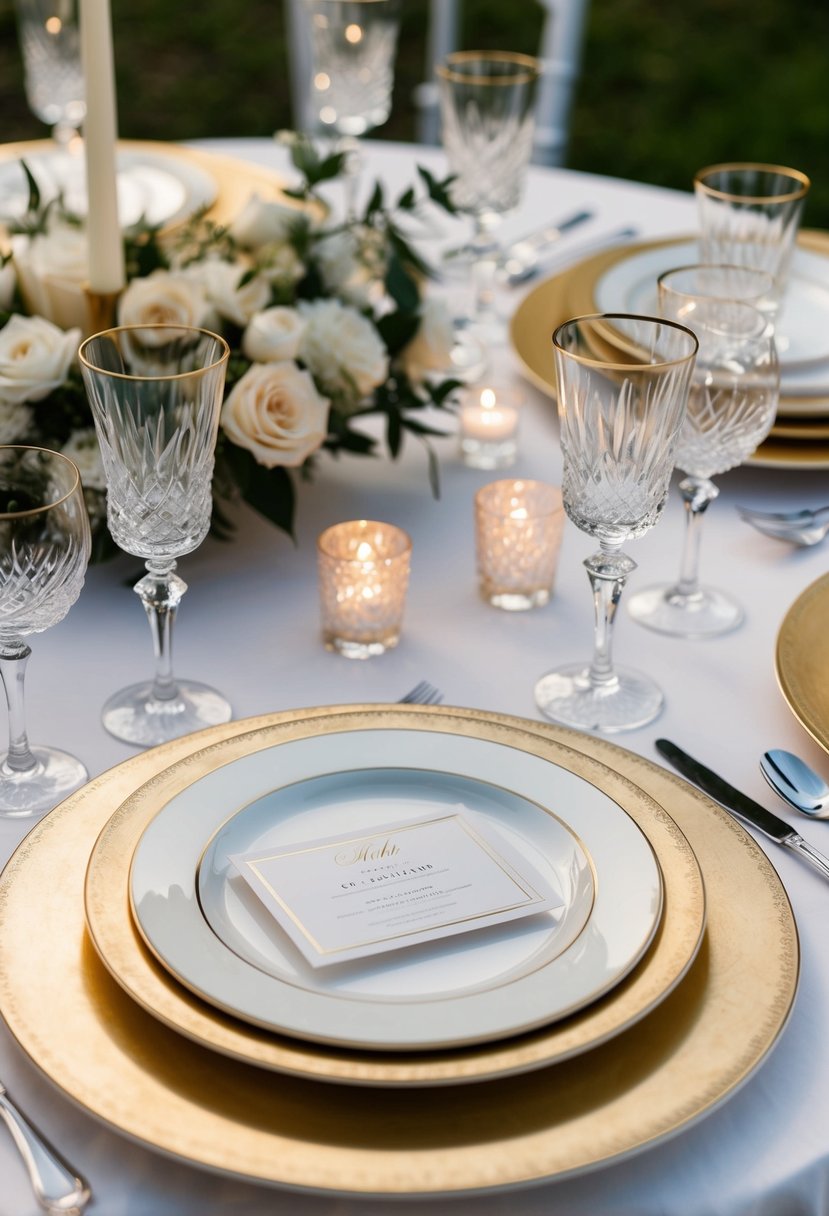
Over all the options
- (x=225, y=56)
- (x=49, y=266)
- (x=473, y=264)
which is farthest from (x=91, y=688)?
(x=225, y=56)

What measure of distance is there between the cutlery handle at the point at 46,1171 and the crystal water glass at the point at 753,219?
1019 mm

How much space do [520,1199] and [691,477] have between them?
0.65 meters

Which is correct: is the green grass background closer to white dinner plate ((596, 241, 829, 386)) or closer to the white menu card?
white dinner plate ((596, 241, 829, 386))

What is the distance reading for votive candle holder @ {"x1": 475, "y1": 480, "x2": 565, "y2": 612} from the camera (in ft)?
3.63

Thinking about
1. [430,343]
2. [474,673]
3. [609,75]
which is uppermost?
[430,343]

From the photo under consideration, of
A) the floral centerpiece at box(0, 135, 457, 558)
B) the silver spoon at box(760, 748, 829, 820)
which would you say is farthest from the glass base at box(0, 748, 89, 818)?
the silver spoon at box(760, 748, 829, 820)

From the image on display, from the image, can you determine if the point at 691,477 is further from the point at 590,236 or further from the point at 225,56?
the point at 225,56

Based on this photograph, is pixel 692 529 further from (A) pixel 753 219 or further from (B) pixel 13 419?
(B) pixel 13 419

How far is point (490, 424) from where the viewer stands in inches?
51.8

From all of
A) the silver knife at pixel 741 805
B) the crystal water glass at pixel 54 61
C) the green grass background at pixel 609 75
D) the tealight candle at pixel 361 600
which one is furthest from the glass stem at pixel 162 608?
the green grass background at pixel 609 75

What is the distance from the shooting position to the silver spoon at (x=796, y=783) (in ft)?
2.96

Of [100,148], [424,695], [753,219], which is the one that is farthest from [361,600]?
[753,219]

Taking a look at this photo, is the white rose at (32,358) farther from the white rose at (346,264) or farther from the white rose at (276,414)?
the white rose at (346,264)

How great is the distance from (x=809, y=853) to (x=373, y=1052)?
341 mm
